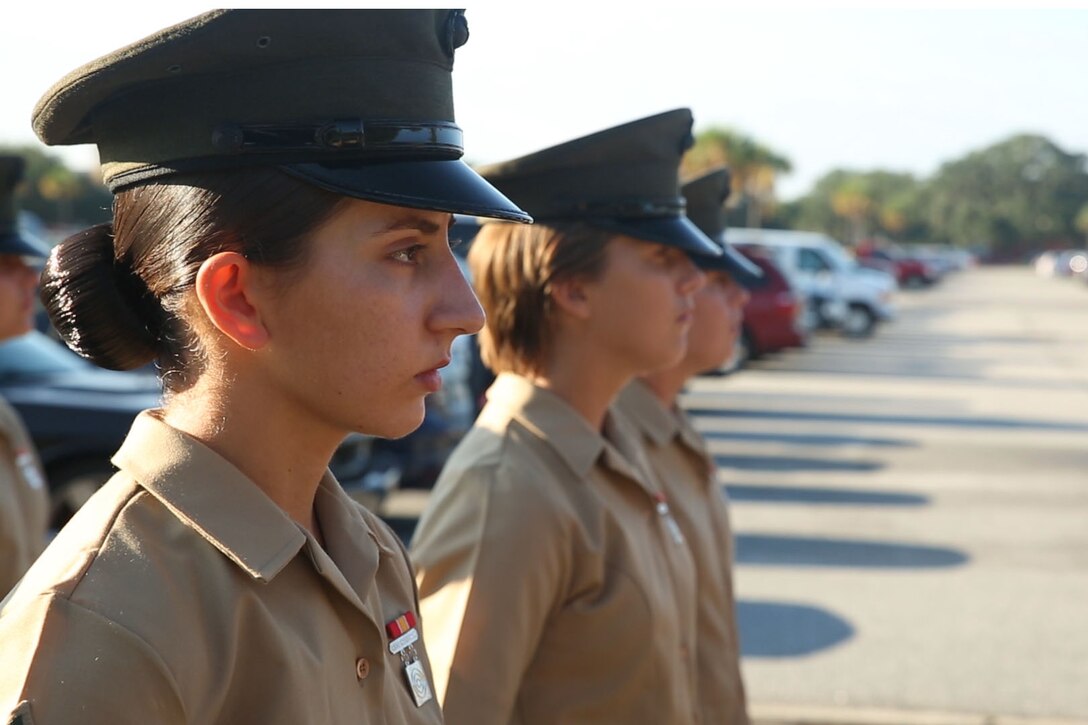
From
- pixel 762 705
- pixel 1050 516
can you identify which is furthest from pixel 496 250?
pixel 1050 516

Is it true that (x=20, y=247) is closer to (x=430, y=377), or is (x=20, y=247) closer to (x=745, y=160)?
(x=430, y=377)

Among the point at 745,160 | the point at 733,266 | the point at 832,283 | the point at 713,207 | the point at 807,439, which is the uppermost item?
the point at 713,207

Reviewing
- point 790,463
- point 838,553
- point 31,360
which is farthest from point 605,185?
point 790,463

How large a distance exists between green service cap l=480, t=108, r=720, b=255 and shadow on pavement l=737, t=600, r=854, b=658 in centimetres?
393

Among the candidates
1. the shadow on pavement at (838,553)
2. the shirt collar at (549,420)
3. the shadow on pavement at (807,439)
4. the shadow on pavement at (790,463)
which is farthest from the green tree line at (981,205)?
the shirt collar at (549,420)

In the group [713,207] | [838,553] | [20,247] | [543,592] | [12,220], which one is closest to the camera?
[543,592]

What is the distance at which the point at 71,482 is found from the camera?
296 inches

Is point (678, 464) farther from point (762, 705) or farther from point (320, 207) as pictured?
point (762, 705)

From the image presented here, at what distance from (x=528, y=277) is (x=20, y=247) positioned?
6.82 feet

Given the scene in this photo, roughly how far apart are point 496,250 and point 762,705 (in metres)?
3.23

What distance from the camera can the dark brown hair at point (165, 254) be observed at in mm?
1602

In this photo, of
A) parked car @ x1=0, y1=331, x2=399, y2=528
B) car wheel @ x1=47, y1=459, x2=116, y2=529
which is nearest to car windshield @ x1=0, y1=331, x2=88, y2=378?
parked car @ x1=0, y1=331, x2=399, y2=528

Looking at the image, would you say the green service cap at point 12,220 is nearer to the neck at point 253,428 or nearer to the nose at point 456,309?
the neck at point 253,428

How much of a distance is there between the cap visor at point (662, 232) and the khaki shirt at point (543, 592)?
0.47 meters
